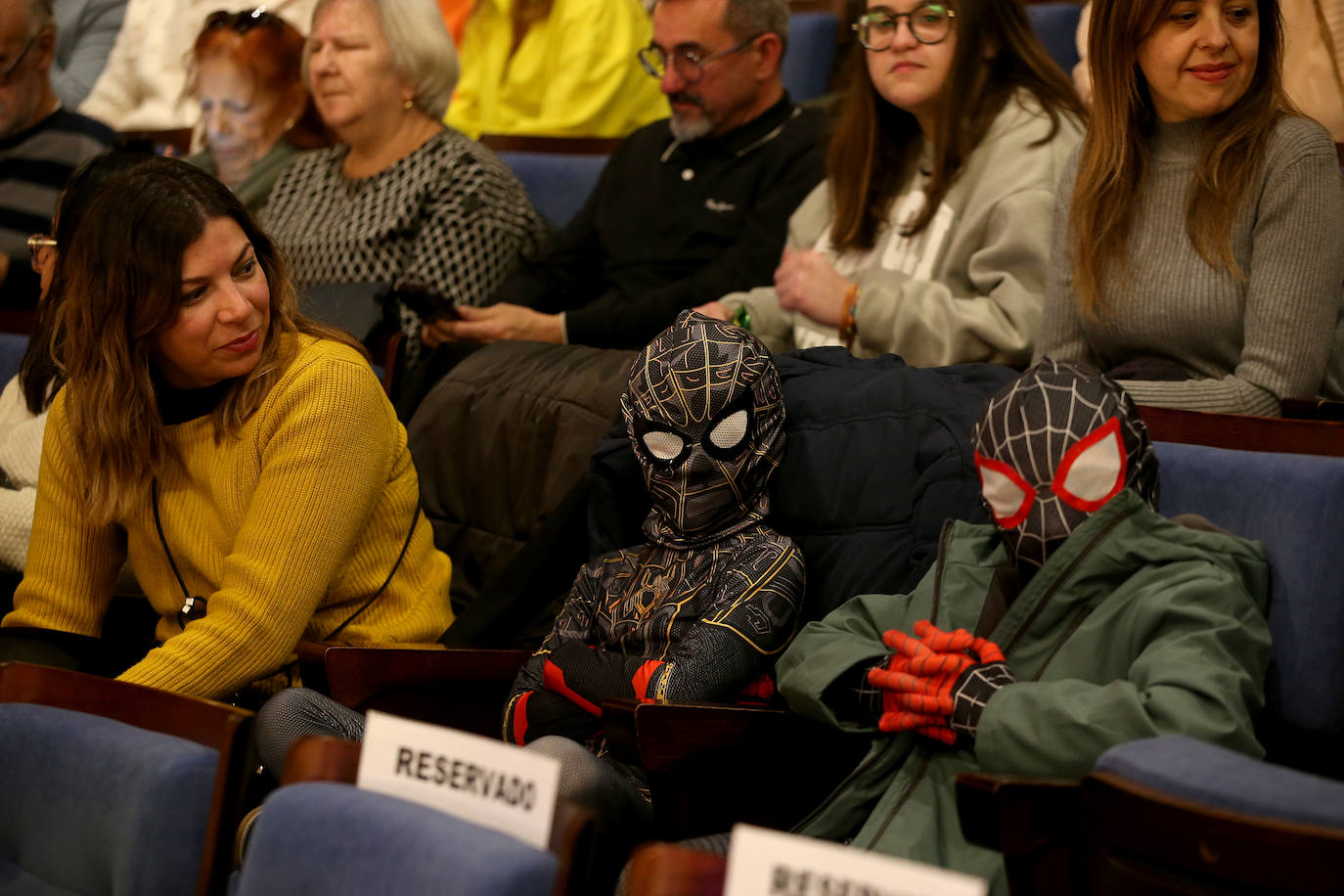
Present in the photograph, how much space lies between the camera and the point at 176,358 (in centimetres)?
222

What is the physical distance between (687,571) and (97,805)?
0.86 metres

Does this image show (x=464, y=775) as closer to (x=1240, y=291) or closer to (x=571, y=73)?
(x=1240, y=291)

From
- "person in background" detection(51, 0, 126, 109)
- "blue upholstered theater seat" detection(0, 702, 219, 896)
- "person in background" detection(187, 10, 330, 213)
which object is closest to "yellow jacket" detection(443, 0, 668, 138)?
"person in background" detection(187, 10, 330, 213)

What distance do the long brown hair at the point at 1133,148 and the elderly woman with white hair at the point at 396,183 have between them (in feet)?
5.14

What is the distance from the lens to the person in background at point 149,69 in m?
5.27

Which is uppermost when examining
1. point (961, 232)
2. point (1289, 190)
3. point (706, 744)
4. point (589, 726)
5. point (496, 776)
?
point (1289, 190)

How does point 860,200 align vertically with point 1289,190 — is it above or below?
below

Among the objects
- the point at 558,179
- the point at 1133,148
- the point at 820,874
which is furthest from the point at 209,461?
the point at 558,179

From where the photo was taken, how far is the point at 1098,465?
5.79ft

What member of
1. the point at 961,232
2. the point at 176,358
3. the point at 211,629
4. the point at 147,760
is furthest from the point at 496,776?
the point at 961,232

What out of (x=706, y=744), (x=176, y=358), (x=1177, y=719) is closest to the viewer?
(x=1177, y=719)

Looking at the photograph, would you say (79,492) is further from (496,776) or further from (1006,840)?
(1006,840)

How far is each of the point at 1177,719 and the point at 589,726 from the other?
87 centimetres

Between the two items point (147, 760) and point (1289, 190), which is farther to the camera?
point (1289, 190)
